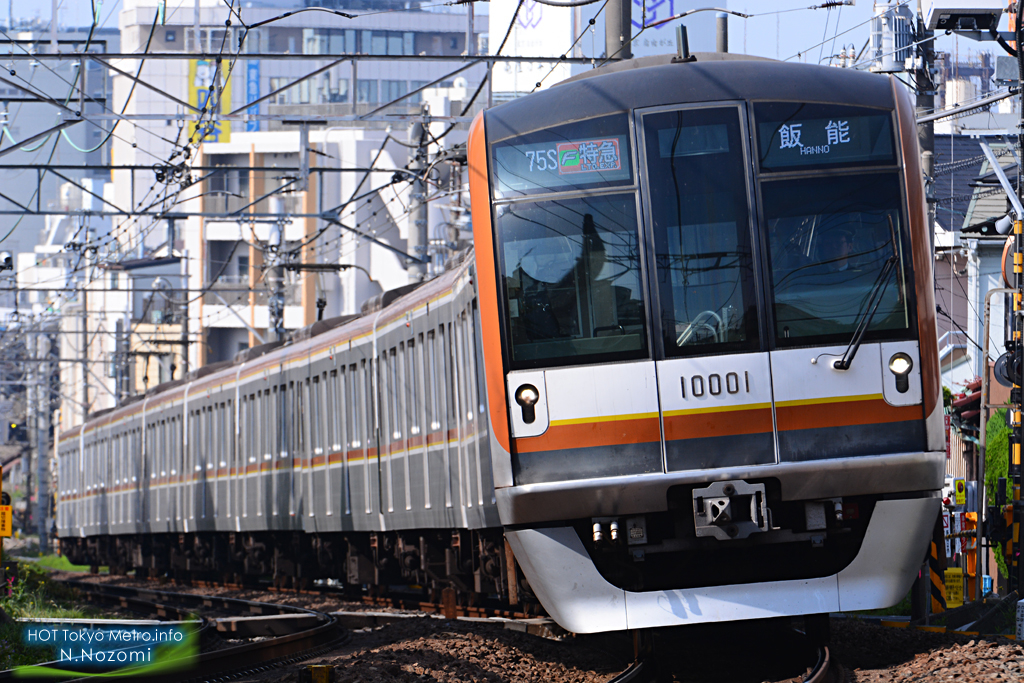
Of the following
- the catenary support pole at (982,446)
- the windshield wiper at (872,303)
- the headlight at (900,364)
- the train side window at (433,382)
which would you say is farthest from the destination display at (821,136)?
the train side window at (433,382)

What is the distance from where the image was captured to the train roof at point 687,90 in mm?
7223

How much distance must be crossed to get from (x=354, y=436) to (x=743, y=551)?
7.74 metres

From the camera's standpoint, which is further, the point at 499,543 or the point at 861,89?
the point at 499,543

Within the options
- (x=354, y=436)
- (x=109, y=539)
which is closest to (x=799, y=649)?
(x=354, y=436)

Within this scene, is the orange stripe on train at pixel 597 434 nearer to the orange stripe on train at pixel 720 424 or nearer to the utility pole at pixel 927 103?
the orange stripe on train at pixel 720 424

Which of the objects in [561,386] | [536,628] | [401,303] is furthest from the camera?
[401,303]

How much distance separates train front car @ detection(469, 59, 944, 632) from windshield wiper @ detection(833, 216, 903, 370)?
0.04ft

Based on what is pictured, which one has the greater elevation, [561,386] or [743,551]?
[561,386]

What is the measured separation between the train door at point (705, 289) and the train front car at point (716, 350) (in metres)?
0.01

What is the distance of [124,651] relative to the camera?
855 cm

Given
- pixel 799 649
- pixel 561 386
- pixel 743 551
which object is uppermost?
pixel 561 386

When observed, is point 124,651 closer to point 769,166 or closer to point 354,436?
point 769,166

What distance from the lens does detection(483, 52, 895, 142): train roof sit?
722 cm

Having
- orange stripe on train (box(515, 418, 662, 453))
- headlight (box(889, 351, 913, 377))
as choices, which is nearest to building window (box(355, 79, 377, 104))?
orange stripe on train (box(515, 418, 662, 453))
